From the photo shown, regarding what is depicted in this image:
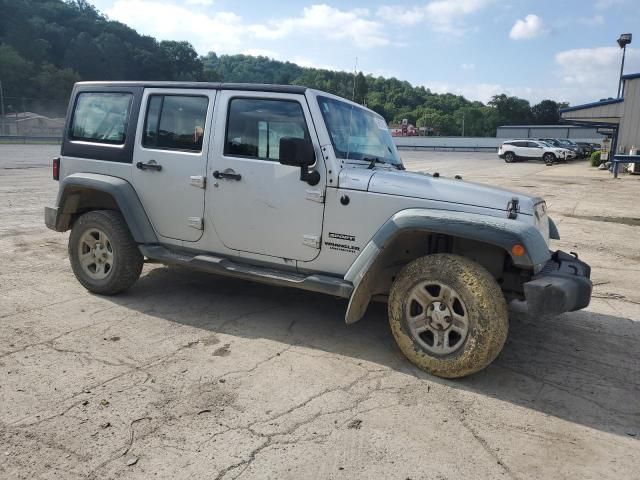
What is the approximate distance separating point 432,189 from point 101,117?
3447 millimetres

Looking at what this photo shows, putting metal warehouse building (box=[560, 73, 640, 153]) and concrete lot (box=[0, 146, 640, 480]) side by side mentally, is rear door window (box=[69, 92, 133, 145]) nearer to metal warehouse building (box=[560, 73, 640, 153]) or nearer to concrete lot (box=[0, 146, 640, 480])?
concrete lot (box=[0, 146, 640, 480])

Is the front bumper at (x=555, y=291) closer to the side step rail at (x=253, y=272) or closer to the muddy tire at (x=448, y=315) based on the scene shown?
the muddy tire at (x=448, y=315)

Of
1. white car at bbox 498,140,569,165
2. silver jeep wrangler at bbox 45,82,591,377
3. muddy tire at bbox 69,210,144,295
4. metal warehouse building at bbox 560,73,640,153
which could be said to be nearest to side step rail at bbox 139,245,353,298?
silver jeep wrangler at bbox 45,82,591,377

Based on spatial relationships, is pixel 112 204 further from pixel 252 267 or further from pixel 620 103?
pixel 620 103

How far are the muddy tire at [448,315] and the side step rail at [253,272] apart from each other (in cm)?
45

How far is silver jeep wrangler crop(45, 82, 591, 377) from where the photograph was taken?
341 centimetres

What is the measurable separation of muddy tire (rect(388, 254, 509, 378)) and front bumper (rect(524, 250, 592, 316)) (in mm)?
216

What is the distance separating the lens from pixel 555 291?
318 centimetres

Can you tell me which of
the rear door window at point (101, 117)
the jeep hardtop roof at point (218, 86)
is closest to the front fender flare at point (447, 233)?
the jeep hardtop roof at point (218, 86)

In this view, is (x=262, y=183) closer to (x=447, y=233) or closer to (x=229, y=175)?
(x=229, y=175)

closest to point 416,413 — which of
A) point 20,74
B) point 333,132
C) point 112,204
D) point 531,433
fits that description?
point 531,433

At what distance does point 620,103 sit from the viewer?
1102 inches

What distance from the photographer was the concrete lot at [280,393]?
261 cm

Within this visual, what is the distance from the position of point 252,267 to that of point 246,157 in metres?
0.95
